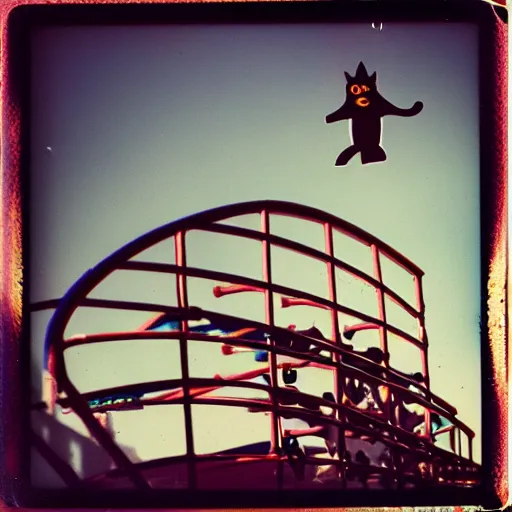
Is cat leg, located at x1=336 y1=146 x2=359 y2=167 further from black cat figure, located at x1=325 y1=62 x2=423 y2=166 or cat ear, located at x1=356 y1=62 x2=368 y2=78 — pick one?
cat ear, located at x1=356 y1=62 x2=368 y2=78

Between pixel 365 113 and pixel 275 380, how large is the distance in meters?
0.75

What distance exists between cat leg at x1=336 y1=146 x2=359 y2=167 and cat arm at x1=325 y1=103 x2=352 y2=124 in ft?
0.27

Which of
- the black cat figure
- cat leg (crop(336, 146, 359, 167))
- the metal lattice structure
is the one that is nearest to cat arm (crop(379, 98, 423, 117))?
the black cat figure

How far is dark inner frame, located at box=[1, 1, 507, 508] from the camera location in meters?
1.55

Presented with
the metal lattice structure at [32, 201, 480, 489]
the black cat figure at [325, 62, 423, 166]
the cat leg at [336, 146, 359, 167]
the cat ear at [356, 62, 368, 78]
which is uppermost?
the cat ear at [356, 62, 368, 78]

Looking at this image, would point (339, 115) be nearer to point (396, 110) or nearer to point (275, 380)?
point (396, 110)

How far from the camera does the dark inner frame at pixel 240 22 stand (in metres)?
1.55

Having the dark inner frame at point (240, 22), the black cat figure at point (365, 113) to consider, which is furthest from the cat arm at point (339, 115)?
the dark inner frame at point (240, 22)

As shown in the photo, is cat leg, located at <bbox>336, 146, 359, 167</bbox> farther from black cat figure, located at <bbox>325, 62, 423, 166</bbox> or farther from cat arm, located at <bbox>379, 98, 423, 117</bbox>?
cat arm, located at <bbox>379, 98, 423, 117</bbox>

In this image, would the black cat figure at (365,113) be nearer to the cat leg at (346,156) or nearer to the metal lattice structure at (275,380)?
the cat leg at (346,156)

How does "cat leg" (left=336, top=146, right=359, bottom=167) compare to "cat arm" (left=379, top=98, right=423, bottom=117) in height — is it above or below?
below

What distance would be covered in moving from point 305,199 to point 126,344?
613 millimetres

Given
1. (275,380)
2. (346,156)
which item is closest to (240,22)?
(346,156)

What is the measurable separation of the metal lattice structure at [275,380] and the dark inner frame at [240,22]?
0.04 metres
